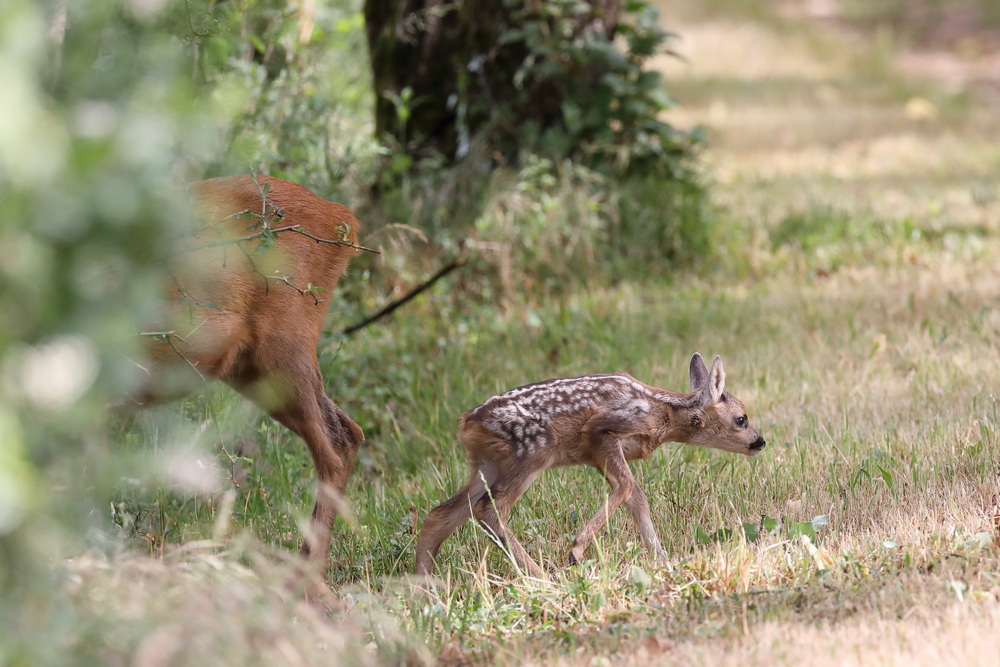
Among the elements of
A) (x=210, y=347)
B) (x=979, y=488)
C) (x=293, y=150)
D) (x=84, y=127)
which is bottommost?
(x=979, y=488)

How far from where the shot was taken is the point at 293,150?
720 centimetres

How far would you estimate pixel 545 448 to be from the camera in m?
4.64

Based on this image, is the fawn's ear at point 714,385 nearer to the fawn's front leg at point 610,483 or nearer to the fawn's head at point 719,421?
the fawn's head at point 719,421

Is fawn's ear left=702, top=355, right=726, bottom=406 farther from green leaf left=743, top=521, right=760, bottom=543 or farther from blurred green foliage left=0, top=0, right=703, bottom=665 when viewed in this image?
blurred green foliage left=0, top=0, right=703, bottom=665

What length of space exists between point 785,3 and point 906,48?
5.14m

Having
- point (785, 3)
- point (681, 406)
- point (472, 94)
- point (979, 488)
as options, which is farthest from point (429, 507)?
point (785, 3)

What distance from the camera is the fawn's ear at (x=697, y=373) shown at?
527 cm

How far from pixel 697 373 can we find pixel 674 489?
564mm

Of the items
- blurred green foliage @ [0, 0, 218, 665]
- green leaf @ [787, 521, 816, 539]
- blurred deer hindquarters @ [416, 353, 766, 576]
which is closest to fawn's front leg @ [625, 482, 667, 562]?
blurred deer hindquarters @ [416, 353, 766, 576]

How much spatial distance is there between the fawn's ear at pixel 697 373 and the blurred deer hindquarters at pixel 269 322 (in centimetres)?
152

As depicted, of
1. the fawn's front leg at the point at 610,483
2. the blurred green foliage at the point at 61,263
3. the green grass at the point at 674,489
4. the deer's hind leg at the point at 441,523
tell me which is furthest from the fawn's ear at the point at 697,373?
the blurred green foliage at the point at 61,263

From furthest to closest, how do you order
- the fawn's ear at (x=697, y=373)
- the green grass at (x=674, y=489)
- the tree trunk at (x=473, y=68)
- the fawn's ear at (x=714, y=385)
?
the tree trunk at (x=473, y=68), the fawn's ear at (x=697, y=373), the fawn's ear at (x=714, y=385), the green grass at (x=674, y=489)

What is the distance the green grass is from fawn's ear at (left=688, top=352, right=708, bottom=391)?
40cm

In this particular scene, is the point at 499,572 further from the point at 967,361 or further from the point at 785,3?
the point at 785,3
